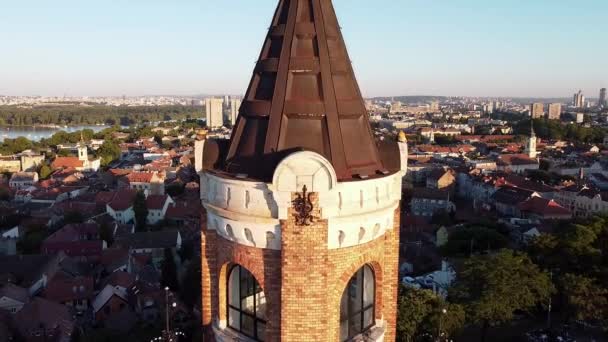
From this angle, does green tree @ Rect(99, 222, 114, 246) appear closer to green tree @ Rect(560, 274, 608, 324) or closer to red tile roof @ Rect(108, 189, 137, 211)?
red tile roof @ Rect(108, 189, 137, 211)

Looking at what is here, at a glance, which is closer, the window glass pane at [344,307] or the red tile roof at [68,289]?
the window glass pane at [344,307]

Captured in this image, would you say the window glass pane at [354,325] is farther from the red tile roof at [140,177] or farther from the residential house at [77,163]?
the residential house at [77,163]

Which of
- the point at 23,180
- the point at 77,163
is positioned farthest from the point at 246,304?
the point at 77,163

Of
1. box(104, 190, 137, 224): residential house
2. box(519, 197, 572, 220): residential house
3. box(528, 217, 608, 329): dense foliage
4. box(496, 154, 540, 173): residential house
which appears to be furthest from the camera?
box(496, 154, 540, 173): residential house

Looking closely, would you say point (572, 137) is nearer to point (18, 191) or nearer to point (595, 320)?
point (595, 320)

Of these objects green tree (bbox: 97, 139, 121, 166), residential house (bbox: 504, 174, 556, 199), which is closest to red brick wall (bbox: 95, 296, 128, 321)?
residential house (bbox: 504, 174, 556, 199)

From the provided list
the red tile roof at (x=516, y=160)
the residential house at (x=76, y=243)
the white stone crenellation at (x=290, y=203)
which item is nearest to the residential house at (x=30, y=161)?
the residential house at (x=76, y=243)

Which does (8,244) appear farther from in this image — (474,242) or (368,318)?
(368,318)
